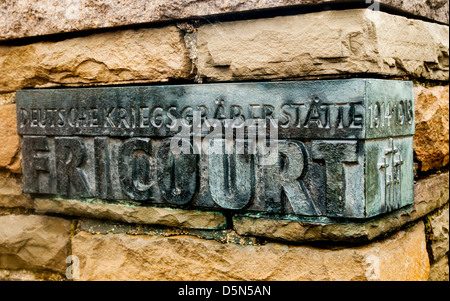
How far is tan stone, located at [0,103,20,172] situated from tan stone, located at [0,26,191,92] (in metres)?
0.09

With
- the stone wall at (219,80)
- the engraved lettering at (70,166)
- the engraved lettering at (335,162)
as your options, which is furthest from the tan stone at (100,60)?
the engraved lettering at (335,162)

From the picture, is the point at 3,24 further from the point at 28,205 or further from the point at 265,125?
the point at 265,125

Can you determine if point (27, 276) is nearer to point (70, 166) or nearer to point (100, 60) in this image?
point (70, 166)

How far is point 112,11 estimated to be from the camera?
181cm

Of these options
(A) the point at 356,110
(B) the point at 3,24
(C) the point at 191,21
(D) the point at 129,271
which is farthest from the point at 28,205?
(A) the point at 356,110

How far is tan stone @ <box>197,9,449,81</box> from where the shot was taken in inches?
58.7

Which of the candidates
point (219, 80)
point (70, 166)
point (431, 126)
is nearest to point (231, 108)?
point (219, 80)

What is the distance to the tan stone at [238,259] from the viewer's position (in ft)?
5.15

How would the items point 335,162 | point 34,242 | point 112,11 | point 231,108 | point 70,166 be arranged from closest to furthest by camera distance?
point 335,162 < point 231,108 < point 112,11 < point 70,166 < point 34,242

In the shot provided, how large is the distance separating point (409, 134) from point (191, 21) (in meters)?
0.83

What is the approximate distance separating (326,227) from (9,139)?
134 centimetres

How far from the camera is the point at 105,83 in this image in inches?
74.9

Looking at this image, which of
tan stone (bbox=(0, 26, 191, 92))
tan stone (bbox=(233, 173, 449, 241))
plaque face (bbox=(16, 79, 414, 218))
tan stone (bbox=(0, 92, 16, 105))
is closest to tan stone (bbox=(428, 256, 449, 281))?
tan stone (bbox=(233, 173, 449, 241))

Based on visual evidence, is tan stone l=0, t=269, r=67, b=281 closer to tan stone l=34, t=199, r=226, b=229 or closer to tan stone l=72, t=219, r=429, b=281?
tan stone l=72, t=219, r=429, b=281
